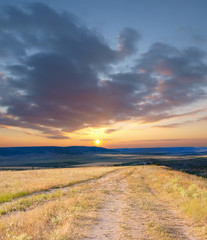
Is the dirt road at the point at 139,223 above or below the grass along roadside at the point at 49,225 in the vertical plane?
below

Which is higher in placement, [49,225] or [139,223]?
[49,225]

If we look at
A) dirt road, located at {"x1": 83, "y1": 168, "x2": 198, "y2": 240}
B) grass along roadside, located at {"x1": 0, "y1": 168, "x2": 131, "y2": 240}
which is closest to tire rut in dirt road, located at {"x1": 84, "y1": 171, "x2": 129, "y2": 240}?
dirt road, located at {"x1": 83, "y1": 168, "x2": 198, "y2": 240}

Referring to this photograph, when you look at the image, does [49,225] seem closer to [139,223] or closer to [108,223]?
[108,223]

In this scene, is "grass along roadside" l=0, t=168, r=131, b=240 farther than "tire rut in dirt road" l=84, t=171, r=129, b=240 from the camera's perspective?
No

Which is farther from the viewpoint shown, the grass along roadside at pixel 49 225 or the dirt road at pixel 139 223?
the dirt road at pixel 139 223

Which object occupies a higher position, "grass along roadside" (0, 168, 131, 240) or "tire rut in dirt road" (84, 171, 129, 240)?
"grass along roadside" (0, 168, 131, 240)

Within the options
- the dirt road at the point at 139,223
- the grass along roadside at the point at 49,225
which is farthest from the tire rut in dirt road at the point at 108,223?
the grass along roadside at the point at 49,225

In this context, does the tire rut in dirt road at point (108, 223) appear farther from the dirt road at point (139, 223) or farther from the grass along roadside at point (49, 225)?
the grass along roadside at point (49, 225)

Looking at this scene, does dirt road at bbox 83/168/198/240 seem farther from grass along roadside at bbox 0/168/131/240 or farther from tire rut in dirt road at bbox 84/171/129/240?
grass along roadside at bbox 0/168/131/240

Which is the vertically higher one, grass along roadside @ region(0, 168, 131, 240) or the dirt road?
grass along roadside @ region(0, 168, 131, 240)

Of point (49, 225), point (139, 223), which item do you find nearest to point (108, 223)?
point (139, 223)

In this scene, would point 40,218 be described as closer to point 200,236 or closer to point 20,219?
point 20,219

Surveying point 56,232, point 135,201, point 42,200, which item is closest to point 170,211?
point 135,201

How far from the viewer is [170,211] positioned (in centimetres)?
1236
